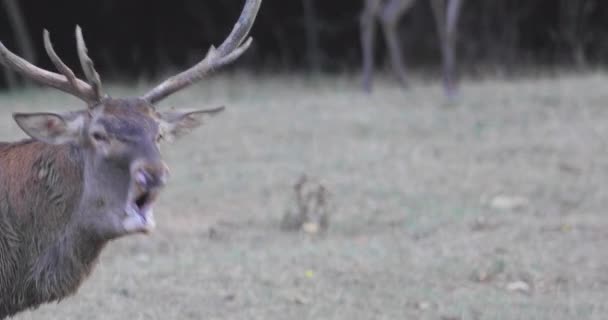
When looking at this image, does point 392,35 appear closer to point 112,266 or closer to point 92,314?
point 112,266

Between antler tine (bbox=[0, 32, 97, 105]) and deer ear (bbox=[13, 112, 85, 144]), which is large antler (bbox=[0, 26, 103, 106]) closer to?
antler tine (bbox=[0, 32, 97, 105])

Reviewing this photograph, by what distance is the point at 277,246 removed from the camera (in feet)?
27.1

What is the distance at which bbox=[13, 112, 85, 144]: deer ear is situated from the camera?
4.99 metres

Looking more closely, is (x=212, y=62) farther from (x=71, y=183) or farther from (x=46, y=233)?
(x=46, y=233)

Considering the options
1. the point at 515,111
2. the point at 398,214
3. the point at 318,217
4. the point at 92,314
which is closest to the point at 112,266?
the point at 92,314

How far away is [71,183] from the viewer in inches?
204

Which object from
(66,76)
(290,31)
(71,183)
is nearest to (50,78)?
(66,76)

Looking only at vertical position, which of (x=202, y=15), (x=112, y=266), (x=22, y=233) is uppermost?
(x=22, y=233)

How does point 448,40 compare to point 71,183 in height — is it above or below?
below

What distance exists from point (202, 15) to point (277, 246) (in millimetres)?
12114

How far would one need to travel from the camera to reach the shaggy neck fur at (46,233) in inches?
202

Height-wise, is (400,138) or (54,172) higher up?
(54,172)

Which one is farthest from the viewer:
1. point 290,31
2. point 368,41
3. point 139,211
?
point 290,31

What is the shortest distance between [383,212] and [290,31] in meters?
11.2
